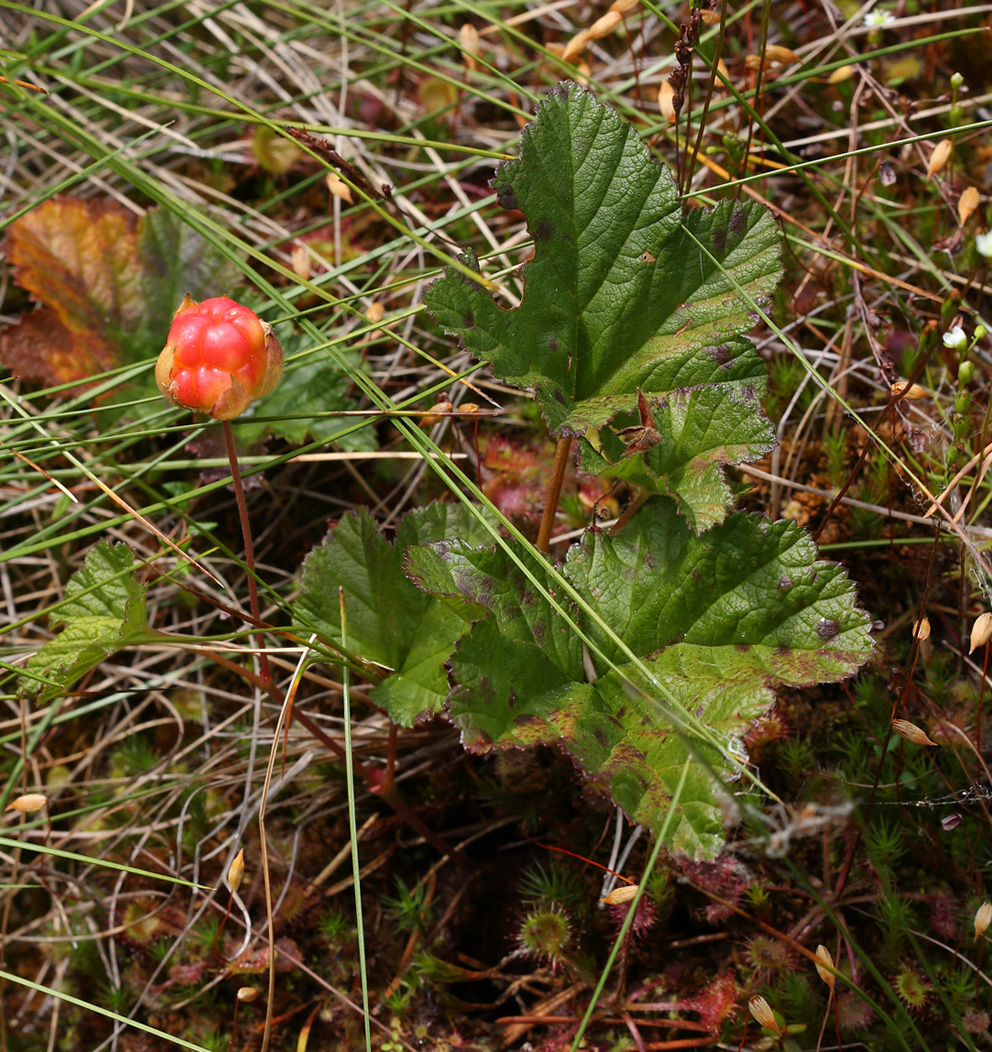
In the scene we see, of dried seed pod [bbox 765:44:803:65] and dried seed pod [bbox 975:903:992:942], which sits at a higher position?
dried seed pod [bbox 765:44:803:65]

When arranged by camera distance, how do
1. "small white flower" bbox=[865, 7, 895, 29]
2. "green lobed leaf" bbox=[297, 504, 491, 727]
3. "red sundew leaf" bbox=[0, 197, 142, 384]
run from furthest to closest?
"red sundew leaf" bbox=[0, 197, 142, 384]
"small white flower" bbox=[865, 7, 895, 29]
"green lobed leaf" bbox=[297, 504, 491, 727]

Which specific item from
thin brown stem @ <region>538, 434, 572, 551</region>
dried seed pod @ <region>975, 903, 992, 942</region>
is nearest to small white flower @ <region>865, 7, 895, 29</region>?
thin brown stem @ <region>538, 434, 572, 551</region>

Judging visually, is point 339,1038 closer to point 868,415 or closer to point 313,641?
point 313,641

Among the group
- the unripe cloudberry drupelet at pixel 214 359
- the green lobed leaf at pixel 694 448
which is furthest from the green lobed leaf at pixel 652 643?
the unripe cloudberry drupelet at pixel 214 359

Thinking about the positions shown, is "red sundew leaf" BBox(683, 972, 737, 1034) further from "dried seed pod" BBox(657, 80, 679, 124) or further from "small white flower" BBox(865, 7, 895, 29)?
"small white flower" BBox(865, 7, 895, 29)

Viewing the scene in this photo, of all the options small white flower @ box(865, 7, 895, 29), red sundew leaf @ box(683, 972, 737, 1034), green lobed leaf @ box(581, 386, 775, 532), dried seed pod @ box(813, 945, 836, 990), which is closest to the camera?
dried seed pod @ box(813, 945, 836, 990)

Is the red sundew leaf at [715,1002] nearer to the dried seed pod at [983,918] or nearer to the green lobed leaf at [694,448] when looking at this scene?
the dried seed pod at [983,918]

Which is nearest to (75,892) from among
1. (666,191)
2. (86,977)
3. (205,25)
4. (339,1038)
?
(86,977)
